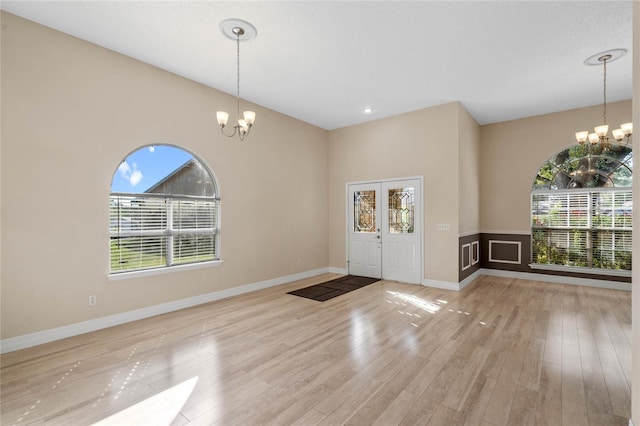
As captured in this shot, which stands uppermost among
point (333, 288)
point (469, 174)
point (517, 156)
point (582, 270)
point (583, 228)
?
point (517, 156)

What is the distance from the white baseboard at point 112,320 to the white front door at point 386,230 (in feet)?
7.70

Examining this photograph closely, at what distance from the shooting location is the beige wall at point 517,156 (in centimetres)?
596

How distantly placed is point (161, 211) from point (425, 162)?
481 centimetres

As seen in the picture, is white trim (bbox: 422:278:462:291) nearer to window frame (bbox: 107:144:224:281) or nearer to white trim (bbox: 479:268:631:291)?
white trim (bbox: 479:268:631:291)

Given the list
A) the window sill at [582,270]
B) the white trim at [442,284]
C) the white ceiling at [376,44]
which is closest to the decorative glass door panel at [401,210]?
the white trim at [442,284]

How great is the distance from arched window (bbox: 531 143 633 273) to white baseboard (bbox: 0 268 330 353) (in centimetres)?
602

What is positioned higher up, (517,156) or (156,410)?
(517,156)

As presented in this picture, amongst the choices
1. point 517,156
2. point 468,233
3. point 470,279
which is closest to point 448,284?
point 470,279

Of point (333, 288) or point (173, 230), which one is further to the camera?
point (333, 288)

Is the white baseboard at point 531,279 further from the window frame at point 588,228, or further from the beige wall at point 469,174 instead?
the beige wall at point 469,174

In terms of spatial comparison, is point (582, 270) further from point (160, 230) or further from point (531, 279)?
point (160, 230)

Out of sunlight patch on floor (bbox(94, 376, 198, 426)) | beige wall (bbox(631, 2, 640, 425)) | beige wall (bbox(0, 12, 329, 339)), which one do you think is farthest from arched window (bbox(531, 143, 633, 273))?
sunlight patch on floor (bbox(94, 376, 198, 426))

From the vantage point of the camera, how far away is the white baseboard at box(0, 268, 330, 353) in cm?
308

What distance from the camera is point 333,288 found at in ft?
18.5
